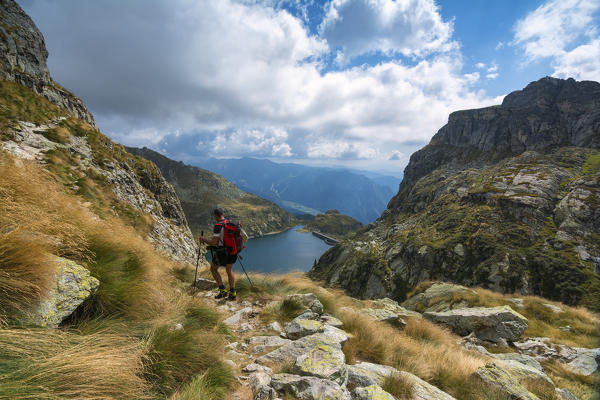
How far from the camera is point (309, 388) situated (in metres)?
3.31

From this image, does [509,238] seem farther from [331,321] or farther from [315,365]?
[315,365]

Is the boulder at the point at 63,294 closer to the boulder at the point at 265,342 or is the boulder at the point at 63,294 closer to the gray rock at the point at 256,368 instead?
the gray rock at the point at 256,368

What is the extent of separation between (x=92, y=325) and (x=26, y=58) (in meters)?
59.0

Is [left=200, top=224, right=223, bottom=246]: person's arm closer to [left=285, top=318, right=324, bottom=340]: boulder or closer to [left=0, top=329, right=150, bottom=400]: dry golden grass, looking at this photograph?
[left=285, top=318, right=324, bottom=340]: boulder

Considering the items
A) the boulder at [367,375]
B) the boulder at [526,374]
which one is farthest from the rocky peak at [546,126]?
the boulder at [367,375]

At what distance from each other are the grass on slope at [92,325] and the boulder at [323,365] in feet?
3.73

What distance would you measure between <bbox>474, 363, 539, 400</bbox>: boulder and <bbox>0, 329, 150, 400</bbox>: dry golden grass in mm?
6152

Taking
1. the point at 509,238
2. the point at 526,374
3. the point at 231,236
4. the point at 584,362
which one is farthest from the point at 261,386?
the point at 509,238

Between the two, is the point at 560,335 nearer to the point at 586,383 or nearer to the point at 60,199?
the point at 586,383

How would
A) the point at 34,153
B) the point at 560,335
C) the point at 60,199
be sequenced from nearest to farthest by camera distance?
1. the point at 60,199
2. the point at 560,335
3. the point at 34,153

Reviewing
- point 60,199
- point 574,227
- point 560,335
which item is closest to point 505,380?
point 60,199

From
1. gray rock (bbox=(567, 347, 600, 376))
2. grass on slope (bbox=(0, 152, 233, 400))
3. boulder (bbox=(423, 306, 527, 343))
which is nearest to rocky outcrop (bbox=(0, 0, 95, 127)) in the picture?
grass on slope (bbox=(0, 152, 233, 400))

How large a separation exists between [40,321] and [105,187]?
76.7 ft

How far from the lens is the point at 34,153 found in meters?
18.2
